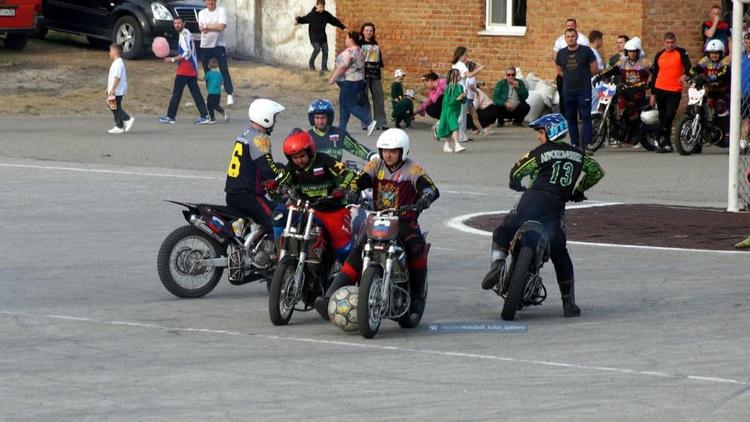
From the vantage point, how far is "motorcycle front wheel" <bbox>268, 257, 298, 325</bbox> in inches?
436

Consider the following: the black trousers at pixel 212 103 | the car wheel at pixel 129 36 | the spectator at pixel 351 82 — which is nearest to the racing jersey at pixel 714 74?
the spectator at pixel 351 82

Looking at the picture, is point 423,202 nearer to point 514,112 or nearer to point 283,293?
point 283,293

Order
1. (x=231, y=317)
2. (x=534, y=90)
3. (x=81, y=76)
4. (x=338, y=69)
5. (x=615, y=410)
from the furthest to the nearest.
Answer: (x=81, y=76) < (x=534, y=90) < (x=338, y=69) < (x=231, y=317) < (x=615, y=410)

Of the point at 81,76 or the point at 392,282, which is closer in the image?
the point at 392,282

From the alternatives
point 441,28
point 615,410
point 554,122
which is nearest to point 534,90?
point 441,28

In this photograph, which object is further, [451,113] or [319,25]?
[319,25]

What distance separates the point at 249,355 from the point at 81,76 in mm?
21654

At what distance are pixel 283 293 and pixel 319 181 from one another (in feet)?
3.01

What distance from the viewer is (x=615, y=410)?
8430 millimetres

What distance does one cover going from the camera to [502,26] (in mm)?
30734

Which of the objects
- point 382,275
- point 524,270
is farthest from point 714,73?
point 382,275

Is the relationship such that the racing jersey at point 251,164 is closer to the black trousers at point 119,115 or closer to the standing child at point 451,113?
the standing child at point 451,113

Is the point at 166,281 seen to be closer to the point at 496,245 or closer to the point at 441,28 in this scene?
the point at 496,245

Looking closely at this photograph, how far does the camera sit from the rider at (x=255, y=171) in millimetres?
12609
